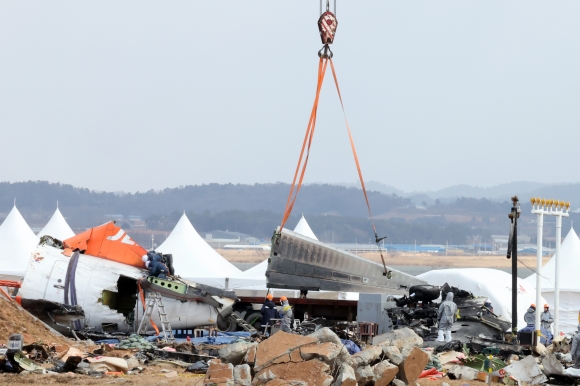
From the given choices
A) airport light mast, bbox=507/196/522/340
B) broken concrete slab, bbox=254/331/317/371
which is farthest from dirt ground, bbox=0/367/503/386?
airport light mast, bbox=507/196/522/340

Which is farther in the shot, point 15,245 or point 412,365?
point 15,245

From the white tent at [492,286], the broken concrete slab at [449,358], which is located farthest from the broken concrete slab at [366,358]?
the white tent at [492,286]

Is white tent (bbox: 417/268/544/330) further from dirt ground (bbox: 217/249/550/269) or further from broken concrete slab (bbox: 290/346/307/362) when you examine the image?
dirt ground (bbox: 217/249/550/269)

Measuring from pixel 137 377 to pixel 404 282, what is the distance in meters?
13.3

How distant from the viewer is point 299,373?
1205cm

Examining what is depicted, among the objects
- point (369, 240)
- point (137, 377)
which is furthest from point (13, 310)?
point (369, 240)

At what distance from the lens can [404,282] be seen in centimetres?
2547

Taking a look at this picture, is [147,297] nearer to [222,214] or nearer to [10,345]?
[10,345]

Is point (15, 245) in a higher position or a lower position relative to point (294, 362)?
higher

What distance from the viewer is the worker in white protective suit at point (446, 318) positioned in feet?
62.8

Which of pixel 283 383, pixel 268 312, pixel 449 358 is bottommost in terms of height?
pixel 449 358

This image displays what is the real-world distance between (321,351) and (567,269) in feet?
62.2

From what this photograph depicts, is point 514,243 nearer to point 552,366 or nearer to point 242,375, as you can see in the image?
point 552,366

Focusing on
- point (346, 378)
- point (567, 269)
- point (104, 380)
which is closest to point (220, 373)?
point (346, 378)
